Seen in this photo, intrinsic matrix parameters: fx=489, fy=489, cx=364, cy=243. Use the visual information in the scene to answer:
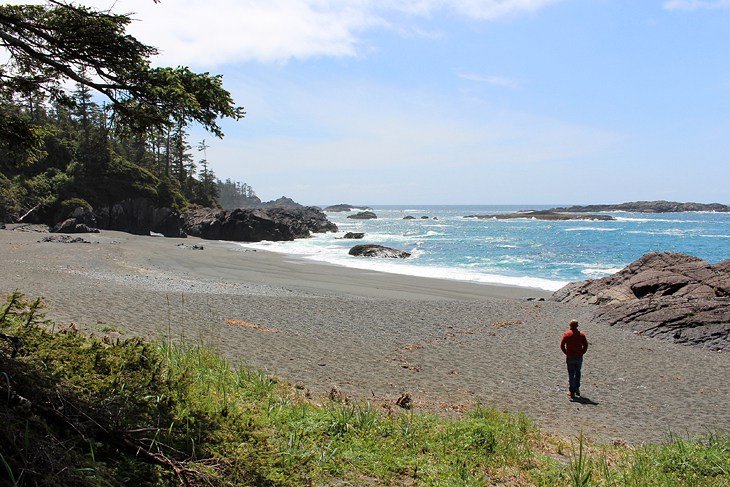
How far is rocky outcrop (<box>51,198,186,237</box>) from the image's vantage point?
50438 mm

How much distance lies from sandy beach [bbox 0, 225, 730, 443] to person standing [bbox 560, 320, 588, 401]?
0.34 metres

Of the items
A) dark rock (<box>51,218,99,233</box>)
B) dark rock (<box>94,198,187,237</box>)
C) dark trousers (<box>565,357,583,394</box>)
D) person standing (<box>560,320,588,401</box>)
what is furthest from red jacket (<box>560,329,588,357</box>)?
dark rock (<box>94,198,187,237</box>)

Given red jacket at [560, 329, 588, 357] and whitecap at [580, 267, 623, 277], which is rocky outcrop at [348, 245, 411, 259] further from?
red jacket at [560, 329, 588, 357]

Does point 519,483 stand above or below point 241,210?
below

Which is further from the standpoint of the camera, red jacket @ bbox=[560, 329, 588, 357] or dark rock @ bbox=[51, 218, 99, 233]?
dark rock @ bbox=[51, 218, 99, 233]

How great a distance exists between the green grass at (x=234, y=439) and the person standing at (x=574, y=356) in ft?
9.65

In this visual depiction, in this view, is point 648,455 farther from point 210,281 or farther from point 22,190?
point 22,190

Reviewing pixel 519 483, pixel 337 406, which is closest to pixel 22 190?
pixel 337 406

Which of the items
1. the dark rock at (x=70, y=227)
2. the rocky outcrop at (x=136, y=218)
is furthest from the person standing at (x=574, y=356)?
the rocky outcrop at (x=136, y=218)

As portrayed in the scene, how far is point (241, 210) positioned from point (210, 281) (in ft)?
138

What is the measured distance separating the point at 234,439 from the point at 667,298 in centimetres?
1953

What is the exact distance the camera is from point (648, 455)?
262 inches

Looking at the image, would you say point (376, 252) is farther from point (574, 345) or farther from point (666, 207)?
point (666, 207)

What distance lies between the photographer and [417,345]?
44.9 feet
